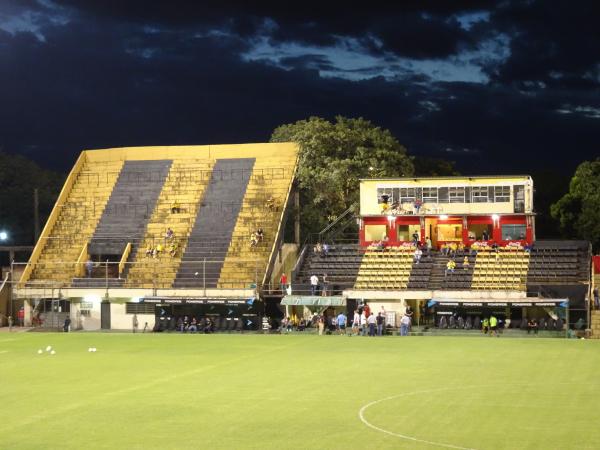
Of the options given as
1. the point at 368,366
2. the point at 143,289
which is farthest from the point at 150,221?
the point at 368,366

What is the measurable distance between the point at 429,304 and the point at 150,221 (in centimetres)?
2544

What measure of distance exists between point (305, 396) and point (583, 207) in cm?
5136

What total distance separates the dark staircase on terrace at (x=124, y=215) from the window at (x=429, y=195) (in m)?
20.6

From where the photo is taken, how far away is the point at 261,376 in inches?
1457

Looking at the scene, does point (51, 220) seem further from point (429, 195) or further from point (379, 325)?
point (379, 325)

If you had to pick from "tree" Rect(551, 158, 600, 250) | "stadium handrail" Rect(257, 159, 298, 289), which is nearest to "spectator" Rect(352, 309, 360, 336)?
"stadium handrail" Rect(257, 159, 298, 289)

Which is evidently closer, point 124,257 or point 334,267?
point 334,267

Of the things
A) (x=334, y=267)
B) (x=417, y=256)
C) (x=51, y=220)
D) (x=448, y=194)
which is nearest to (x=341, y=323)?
(x=334, y=267)

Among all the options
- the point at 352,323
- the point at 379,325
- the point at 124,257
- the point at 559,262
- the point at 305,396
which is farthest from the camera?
the point at 124,257

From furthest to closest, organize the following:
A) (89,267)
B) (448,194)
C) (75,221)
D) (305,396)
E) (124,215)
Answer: (75,221), (124,215), (448,194), (89,267), (305,396)

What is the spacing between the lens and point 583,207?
77562 millimetres

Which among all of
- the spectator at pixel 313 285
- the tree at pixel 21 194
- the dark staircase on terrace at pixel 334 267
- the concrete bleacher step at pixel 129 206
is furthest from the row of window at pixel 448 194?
the tree at pixel 21 194

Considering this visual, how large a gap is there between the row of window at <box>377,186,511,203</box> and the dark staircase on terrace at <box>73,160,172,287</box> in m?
18.0

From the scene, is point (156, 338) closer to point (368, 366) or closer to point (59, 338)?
point (59, 338)
